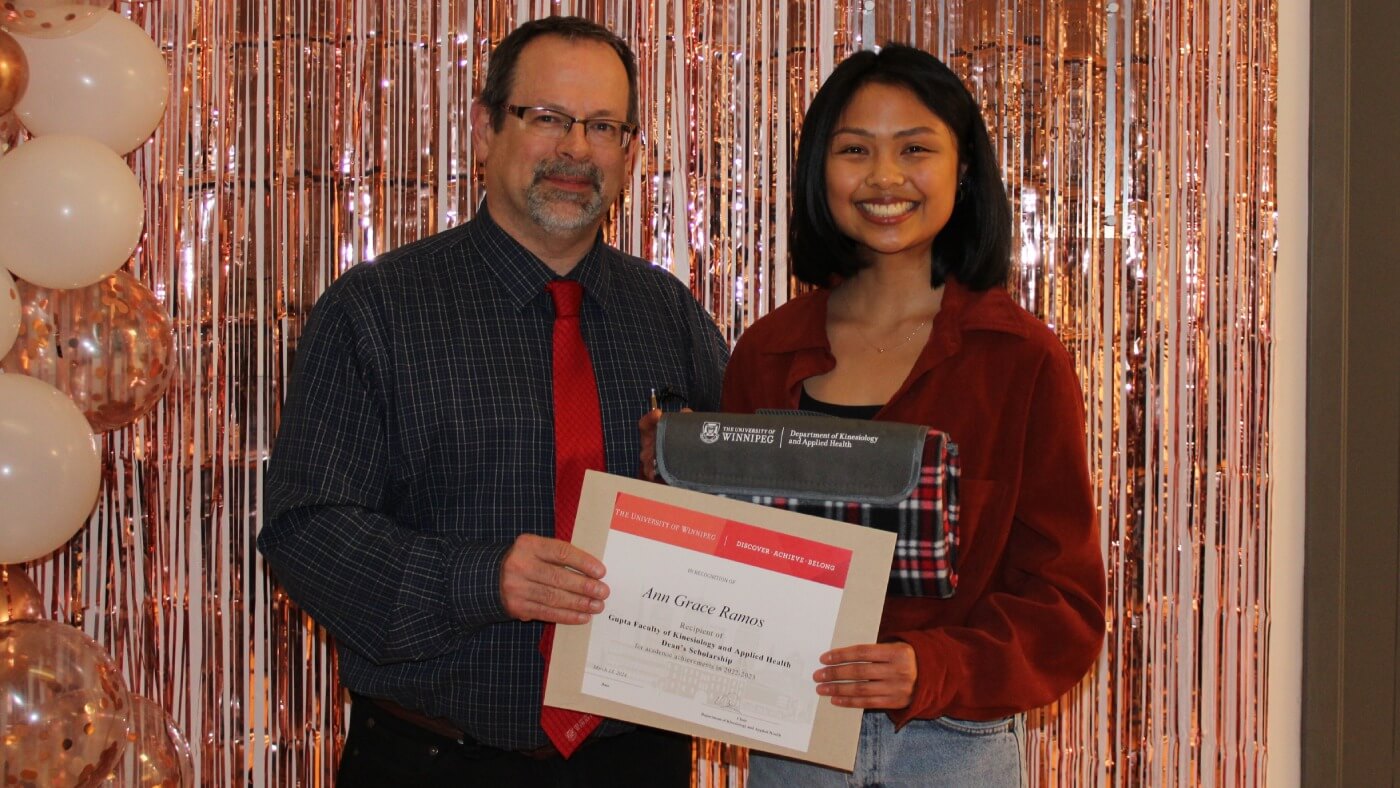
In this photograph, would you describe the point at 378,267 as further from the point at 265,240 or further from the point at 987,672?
the point at 987,672

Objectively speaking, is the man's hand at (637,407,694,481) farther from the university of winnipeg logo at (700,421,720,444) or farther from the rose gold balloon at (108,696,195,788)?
the rose gold balloon at (108,696,195,788)

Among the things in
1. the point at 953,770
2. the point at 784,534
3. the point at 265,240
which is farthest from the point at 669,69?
the point at 953,770

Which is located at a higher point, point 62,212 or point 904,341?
point 62,212

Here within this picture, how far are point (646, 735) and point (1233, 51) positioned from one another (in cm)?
205

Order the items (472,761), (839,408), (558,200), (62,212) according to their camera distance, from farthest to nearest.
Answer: (62,212), (558,200), (472,761), (839,408)

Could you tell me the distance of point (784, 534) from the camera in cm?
152

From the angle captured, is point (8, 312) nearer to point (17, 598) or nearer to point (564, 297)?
point (17, 598)

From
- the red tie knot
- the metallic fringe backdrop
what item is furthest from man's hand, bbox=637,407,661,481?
Result: the metallic fringe backdrop

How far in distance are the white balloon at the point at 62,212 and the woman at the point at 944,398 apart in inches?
47.0

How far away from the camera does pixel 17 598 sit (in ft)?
7.17

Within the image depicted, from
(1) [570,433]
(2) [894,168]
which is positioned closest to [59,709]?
(1) [570,433]

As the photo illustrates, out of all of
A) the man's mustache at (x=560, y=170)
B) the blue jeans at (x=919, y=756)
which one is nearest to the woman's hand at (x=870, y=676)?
the blue jeans at (x=919, y=756)

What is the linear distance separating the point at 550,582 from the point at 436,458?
371mm

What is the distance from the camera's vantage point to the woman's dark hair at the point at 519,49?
1994 mm
